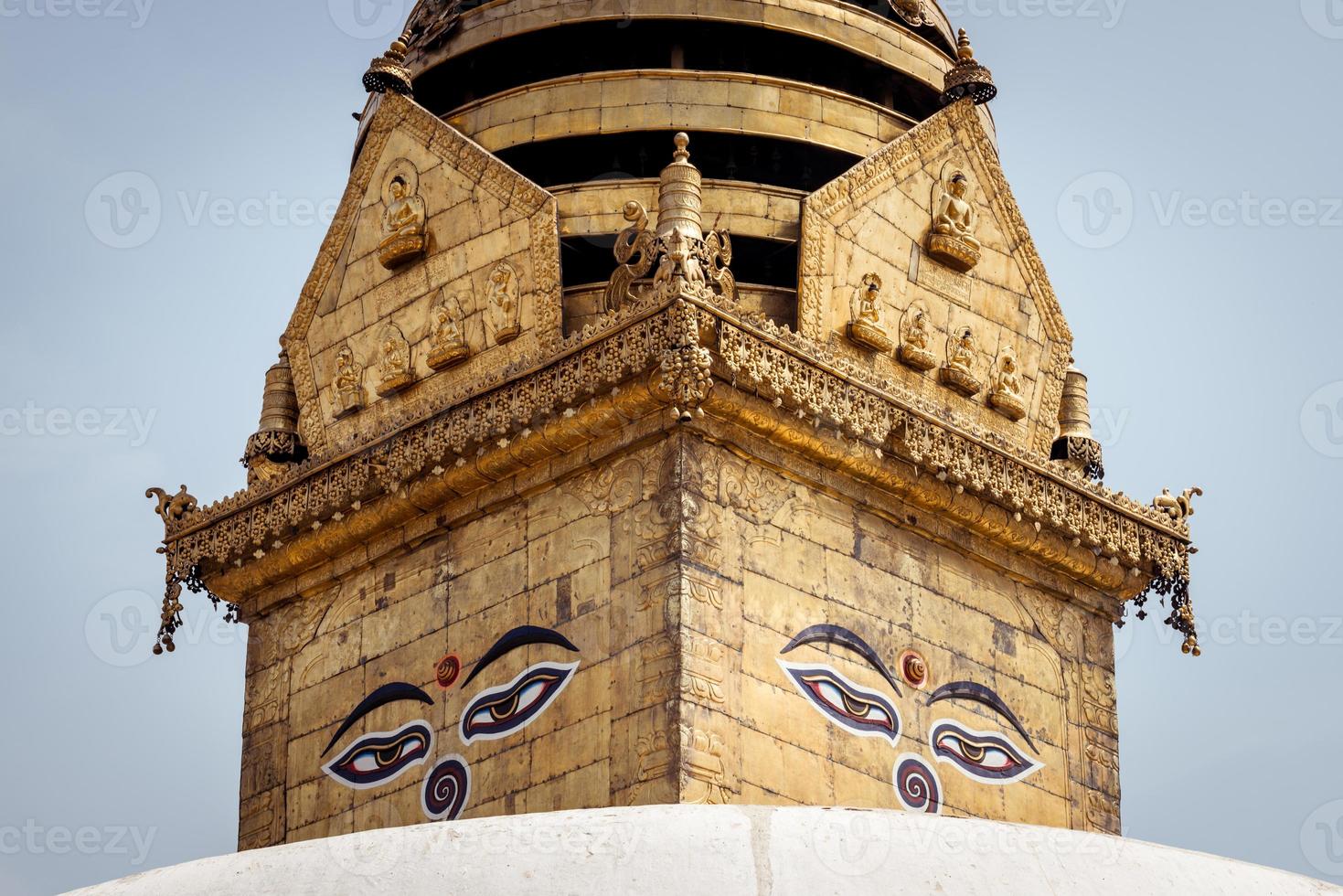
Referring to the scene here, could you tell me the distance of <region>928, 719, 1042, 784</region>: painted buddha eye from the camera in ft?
88.9

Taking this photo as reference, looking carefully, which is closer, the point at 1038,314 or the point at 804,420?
the point at 804,420

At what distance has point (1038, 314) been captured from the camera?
30.9 metres

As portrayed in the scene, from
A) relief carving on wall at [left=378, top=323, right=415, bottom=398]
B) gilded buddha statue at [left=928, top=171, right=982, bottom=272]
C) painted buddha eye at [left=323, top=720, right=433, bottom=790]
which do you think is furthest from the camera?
gilded buddha statue at [left=928, top=171, right=982, bottom=272]

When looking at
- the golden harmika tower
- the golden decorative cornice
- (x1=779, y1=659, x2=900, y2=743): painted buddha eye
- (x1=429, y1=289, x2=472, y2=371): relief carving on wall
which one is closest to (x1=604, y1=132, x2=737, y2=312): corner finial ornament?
the golden harmika tower

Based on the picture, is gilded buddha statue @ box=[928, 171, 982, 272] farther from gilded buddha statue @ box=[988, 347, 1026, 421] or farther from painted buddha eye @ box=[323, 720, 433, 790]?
painted buddha eye @ box=[323, 720, 433, 790]

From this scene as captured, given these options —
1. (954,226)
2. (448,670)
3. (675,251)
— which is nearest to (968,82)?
(954,226)

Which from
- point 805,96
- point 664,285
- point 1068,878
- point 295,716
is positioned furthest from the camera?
point 805,96

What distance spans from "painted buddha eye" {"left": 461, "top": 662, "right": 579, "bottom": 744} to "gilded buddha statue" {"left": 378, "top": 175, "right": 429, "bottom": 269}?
5.90m

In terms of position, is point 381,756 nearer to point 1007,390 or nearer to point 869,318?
point 869,318

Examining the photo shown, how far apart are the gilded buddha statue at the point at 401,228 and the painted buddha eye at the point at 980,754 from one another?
8.20 m

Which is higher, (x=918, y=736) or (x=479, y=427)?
(x=479, y=427)

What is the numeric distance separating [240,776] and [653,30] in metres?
10.0

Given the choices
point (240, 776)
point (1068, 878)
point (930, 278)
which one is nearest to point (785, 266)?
point (930, 278)

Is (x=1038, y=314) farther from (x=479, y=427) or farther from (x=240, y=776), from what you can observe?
(x=240, y=776)
